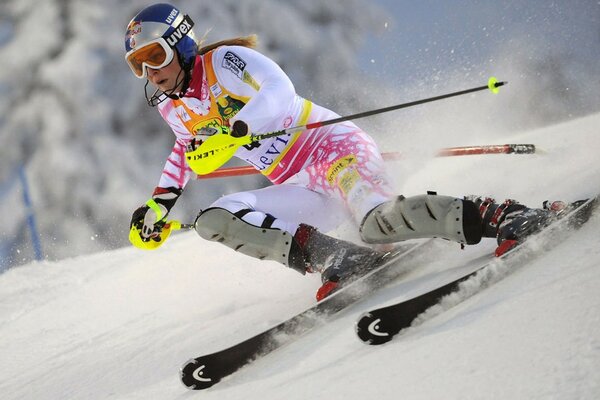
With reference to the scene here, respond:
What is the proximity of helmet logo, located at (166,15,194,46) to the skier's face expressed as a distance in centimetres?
7

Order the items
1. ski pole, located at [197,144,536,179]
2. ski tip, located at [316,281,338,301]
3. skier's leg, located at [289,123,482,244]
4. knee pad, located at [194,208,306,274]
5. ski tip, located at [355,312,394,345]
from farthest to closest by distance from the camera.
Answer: ski pole, located at [197,144,536,179]
knee pad, located at [194,208,306,274]
ski tip, located at [316,281,338,301]
skier's leg, located at [289,123,482,244]
ski tip, located at [355,312,394,345]

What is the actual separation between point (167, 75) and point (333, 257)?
0.96 meters

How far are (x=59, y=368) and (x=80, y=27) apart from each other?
1003 cm

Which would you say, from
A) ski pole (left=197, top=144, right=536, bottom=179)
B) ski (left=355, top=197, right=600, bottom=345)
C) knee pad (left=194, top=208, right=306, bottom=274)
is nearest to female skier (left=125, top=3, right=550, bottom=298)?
knee pad (left=194, top=208, right=306, bottom=274)

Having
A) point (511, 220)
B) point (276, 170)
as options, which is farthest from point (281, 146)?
point (511, 220)

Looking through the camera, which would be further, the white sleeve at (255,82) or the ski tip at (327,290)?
the white sleeve at (255,82)

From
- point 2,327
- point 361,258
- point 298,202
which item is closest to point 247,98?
point 298,202

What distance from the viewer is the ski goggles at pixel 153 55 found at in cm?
254

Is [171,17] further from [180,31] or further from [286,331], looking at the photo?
[286,331]

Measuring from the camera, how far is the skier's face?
2592mm

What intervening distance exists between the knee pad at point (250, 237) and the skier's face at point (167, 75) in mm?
541

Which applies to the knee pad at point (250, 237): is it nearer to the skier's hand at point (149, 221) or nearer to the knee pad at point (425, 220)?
the knee pad at point (425, 220)

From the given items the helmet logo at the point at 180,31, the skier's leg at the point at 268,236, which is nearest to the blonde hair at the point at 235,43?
the helmet logo at the point at 180,31

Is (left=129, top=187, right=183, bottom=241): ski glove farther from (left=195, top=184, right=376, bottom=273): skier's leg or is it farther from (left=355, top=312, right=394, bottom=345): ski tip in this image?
(left=355, top=312, right=394, bottom=345): ski tip
